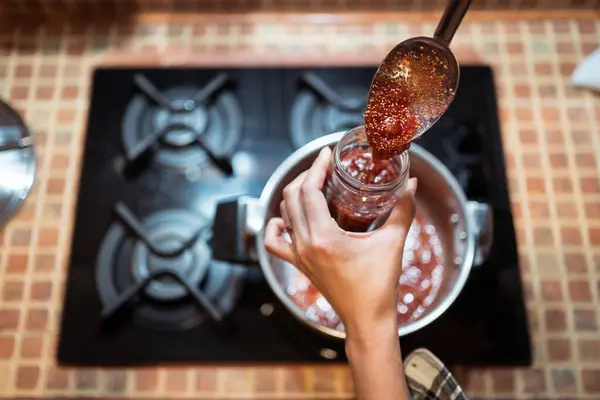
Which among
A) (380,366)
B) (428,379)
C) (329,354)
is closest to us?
(380,366)

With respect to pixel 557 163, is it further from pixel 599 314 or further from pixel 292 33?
pixel 292 33

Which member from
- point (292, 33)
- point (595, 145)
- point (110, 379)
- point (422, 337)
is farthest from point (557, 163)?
point (110, 379)

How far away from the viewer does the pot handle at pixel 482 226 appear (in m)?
0.64

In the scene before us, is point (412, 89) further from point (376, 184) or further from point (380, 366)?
point (380, 366)

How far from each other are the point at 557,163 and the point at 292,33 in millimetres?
402

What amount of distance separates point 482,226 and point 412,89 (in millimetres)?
206

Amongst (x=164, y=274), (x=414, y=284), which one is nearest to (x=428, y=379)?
(x=414, y=284)

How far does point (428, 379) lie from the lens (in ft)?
1.92

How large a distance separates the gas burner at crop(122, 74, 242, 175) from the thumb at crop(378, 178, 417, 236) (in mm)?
296

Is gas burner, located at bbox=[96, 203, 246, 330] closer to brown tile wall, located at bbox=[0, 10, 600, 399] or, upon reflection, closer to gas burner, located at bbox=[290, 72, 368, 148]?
brown tile wall, located at bbox=[0, 10, 600, 399]

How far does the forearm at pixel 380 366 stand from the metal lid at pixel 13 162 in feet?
1.66

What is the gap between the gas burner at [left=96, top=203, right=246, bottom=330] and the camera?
70 cm

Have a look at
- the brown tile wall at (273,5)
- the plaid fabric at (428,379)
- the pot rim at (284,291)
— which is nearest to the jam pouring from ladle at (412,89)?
the pot rim at (284,291)

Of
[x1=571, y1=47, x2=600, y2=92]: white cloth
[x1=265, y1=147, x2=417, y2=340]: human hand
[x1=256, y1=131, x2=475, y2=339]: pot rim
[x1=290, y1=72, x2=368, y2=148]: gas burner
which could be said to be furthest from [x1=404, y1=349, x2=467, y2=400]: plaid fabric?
[x1=571, y1=47, x2=600, y2=92]: white cloth
